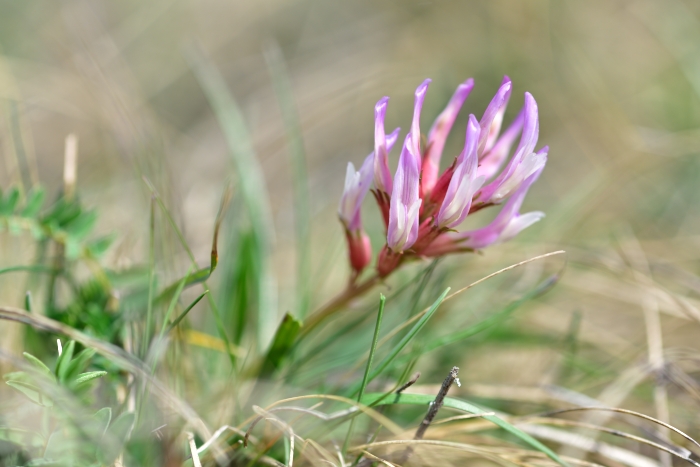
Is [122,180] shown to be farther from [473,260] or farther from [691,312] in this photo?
[691,312]

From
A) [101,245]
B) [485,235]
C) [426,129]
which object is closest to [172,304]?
[101,245]

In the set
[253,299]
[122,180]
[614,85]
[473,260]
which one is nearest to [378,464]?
[253,299]

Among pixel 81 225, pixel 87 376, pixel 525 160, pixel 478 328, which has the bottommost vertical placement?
pixel 87 376

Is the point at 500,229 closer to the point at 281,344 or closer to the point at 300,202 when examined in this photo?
the point at 281,344

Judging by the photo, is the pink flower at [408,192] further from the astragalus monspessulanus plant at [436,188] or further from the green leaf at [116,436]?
the green leaf at [116,436]

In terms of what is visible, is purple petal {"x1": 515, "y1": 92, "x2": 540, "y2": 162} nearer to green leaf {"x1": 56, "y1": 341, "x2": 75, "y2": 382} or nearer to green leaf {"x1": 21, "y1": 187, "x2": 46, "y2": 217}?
green leaf {"x1": 56, "y1": 341, "x2": 75, "y2": 382}

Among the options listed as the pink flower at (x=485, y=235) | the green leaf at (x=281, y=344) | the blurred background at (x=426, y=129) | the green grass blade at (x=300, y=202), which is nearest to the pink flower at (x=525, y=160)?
the pink flower at (x=485, y=235)
